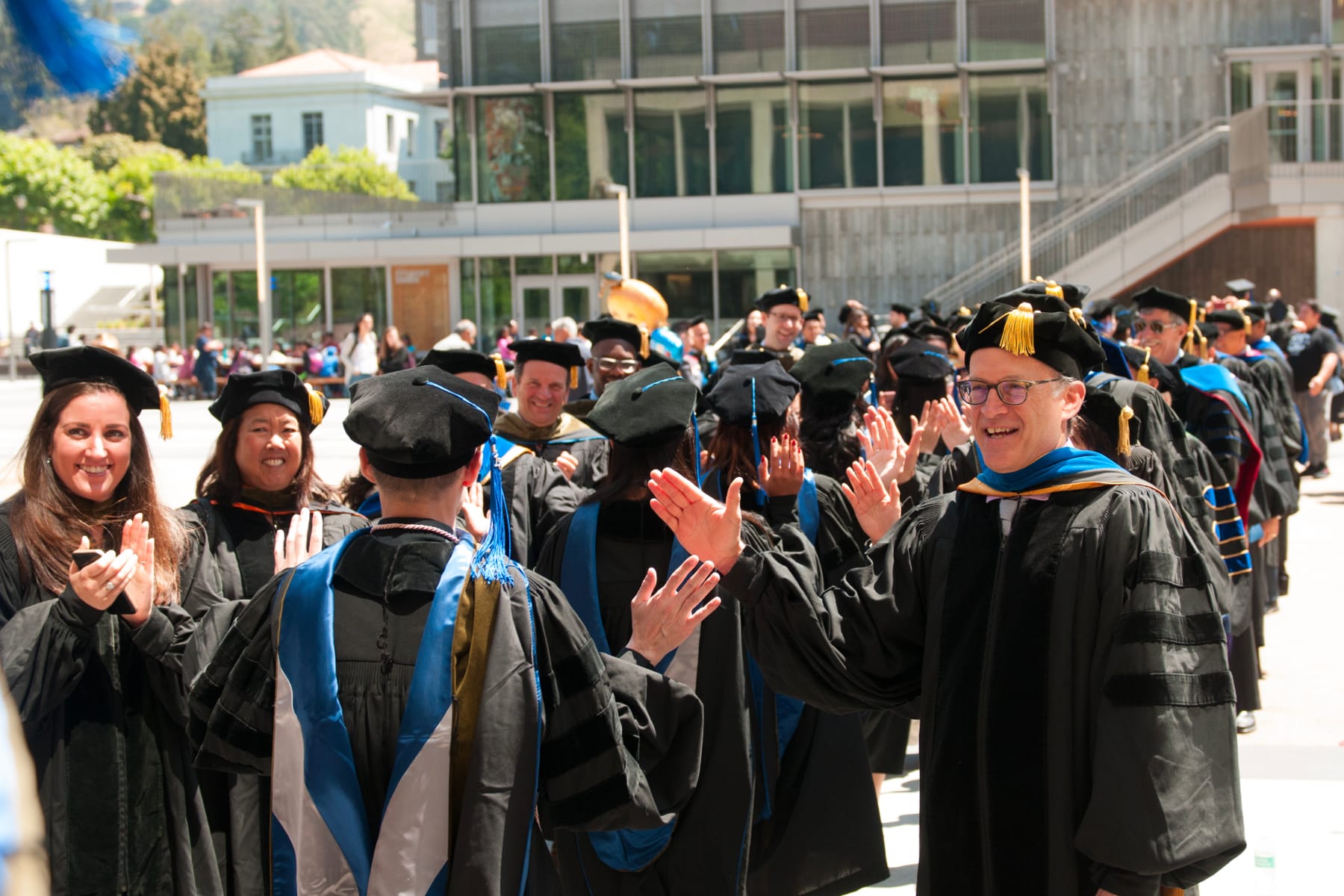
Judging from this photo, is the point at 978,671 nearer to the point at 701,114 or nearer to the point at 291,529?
the point at 291,529

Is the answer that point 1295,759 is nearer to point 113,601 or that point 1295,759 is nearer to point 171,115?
point 113,601

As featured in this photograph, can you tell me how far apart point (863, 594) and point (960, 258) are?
1190 inches

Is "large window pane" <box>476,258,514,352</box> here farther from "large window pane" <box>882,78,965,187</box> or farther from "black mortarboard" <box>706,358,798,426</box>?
"black mortarboard" <box>706,358,798,426</box>

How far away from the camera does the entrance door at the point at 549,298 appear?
33.7 metres

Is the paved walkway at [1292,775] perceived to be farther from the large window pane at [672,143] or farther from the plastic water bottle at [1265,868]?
the large window pane at [672,143]

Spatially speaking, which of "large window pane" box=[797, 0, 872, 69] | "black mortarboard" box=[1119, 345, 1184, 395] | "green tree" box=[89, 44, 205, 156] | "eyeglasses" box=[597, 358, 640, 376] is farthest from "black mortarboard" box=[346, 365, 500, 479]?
"green tree" box=[89, 44, 205, 156]

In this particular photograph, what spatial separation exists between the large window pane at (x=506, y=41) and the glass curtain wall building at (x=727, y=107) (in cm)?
4

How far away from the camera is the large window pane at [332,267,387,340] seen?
35188 millimetres

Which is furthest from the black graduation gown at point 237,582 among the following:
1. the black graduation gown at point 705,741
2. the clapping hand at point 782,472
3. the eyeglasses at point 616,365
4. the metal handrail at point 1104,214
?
the metal handrail at point 1104,214

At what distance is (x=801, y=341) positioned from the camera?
12.6 metres

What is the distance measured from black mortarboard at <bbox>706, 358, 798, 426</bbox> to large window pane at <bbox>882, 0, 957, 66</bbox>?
2857 centimetres

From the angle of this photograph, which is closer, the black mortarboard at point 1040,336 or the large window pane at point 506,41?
the black mortarboard at point 1040,336

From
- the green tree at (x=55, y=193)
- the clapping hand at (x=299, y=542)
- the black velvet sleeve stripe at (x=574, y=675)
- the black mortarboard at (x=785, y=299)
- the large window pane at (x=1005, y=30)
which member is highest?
the green tree at (x=55, y=193)

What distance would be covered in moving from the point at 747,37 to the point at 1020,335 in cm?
3102
